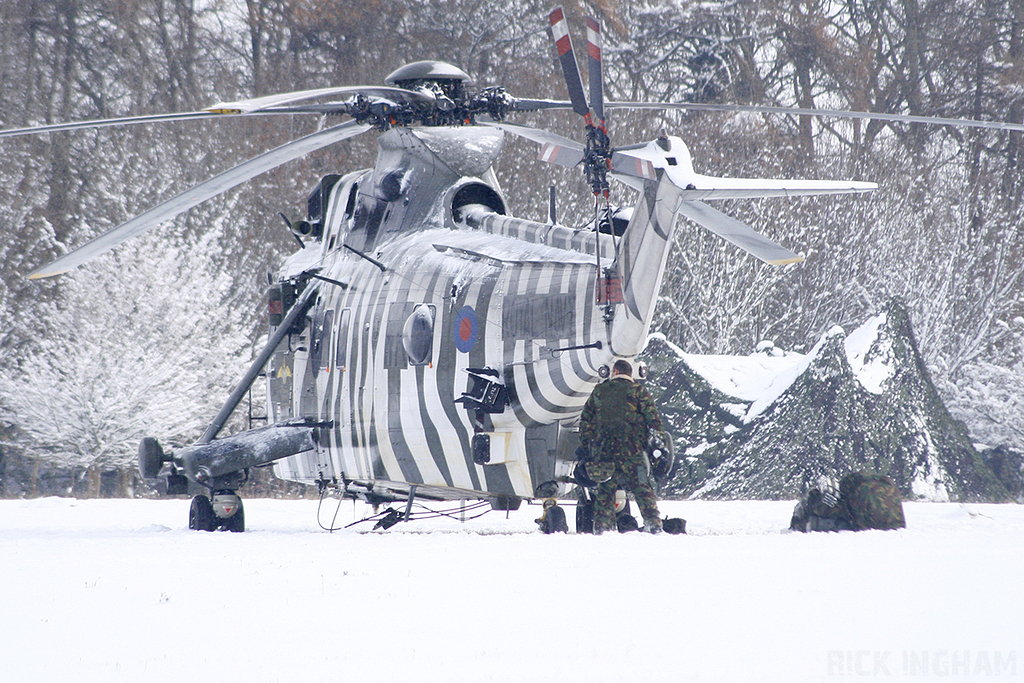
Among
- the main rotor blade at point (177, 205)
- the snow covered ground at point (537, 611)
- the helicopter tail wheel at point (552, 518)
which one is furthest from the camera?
the main rotor blade at point (177, 205)

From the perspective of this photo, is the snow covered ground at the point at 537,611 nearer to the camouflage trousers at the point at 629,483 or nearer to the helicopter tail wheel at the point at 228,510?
the camouflage trousers at the point at 629,483

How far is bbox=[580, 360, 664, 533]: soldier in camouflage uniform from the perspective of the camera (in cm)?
836

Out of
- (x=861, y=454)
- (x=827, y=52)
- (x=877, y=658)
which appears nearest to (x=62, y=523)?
(x=877, y=658)

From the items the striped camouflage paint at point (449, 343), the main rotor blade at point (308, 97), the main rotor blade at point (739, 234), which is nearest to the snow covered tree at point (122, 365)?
the striped camouflage paint at point (449, 343)

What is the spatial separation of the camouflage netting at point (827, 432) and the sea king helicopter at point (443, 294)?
8721 millimetres

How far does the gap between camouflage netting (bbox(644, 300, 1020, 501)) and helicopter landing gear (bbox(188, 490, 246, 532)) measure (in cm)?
944

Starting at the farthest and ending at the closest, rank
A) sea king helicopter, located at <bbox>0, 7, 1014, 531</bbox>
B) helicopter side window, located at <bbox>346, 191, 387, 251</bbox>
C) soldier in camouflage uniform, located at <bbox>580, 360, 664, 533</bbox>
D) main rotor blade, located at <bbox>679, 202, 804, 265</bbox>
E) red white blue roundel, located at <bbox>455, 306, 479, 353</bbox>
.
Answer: helicopter side window, located at <bbox>346, 191, 387, 251</bbox> < red white blue roundel, located at <bbox>455, 306, 479, 353</bbox> < soldier in camouflage uniform, located at <bbox>580, 360, 664, 533</bbox> < main rotor blade, located at <bbox>679, 202, 804, 265</bbox> < sea king helicopter, located at <bbox>0, 7, 1014, 531</bbox>

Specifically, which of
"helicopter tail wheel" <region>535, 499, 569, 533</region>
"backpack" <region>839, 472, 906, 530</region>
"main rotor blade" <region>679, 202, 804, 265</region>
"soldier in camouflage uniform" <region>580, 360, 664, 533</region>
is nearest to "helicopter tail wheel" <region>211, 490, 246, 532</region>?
"helicopter tail wheel" <region>535, 499, 569, 533</region>

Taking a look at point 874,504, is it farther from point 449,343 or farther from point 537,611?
point 537,611

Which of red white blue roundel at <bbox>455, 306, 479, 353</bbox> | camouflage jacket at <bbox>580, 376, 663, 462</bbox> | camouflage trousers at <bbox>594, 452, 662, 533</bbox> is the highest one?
red white blue roundel at <bbox>455, 306, 479, 353</bbox>

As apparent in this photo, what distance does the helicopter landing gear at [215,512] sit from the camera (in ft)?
35.6

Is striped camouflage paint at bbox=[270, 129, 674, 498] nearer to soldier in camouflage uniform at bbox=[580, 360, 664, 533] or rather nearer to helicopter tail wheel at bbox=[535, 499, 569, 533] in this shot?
soldier in camouflage uniform at bbox=[580, 360, 664, 533]

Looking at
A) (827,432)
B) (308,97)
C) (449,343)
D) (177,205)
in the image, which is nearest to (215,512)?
(177,205)

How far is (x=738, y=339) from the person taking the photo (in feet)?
88.1
